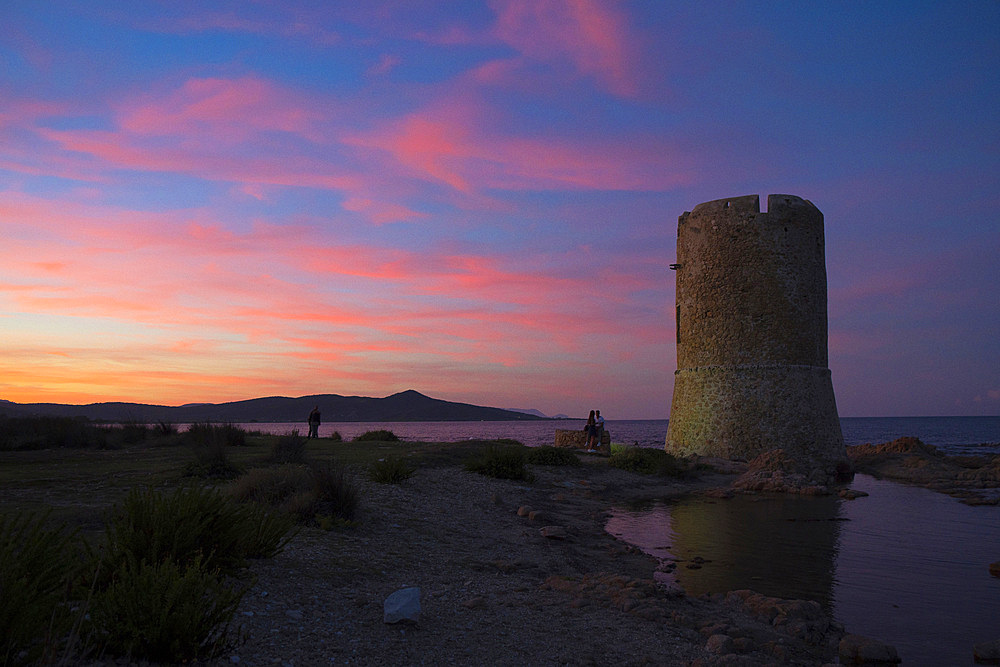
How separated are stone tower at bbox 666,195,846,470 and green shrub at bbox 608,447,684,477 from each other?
219cm

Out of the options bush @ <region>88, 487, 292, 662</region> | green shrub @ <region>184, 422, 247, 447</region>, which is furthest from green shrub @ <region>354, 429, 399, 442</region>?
bush @ <region>88, 487, 292, 662</region>

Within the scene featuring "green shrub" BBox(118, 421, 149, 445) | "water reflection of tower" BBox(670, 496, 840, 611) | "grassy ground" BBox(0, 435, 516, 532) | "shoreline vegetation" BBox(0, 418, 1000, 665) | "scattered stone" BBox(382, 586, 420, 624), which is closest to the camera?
"shoreline vegetation" BBox(0, 418, 1000, 665)

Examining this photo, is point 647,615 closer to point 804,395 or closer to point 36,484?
point 36,484

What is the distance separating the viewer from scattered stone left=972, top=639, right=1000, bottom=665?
17.6 ft

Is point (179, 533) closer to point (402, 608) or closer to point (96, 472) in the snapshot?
point (402, 608)

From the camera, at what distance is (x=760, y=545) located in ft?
31.8

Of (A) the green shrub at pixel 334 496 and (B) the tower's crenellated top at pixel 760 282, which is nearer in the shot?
(A) the green shrub at pixel 334 496

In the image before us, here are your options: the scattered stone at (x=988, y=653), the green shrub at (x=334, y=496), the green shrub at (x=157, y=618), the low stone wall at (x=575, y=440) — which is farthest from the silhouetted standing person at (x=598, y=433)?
the green shrub at (x=157, y=618)

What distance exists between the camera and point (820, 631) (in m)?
5.77

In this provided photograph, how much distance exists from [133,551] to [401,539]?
361 centimetres

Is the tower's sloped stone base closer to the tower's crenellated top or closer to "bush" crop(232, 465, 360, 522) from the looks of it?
the tower's crenellated top

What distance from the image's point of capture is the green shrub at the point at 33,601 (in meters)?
3.05

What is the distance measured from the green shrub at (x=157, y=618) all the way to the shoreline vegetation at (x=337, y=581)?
0.01m

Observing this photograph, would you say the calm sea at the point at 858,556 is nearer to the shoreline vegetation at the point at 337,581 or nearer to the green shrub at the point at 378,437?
the shoreline vegetation at the point at 337,581
